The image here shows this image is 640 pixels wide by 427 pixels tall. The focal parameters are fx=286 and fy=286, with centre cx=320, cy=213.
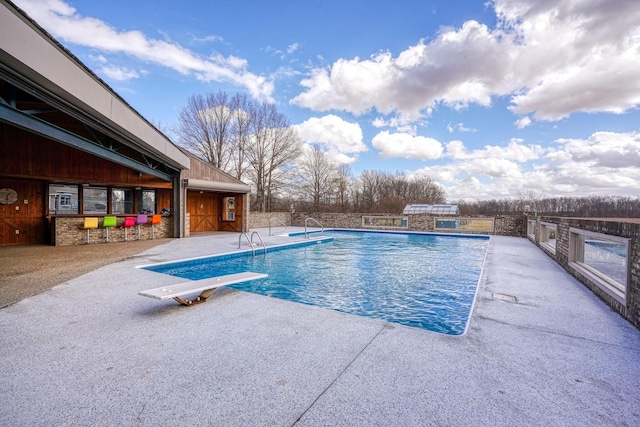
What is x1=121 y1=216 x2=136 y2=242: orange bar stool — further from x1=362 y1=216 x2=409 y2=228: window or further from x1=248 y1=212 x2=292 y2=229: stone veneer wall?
x1=362 y1=216 x2=409 y2=228: window

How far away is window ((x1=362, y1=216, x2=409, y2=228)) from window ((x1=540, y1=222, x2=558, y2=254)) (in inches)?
311

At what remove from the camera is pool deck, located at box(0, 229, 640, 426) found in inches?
69.8

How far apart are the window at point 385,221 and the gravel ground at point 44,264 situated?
13.2m

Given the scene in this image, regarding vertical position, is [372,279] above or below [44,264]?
below

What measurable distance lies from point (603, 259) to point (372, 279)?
4.18 meters

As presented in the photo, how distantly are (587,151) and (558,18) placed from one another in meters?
21.0

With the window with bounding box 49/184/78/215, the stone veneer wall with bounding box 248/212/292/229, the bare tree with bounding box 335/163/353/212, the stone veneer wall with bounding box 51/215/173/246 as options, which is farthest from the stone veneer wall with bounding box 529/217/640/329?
the bare tree with bounding box 335/163/353/212

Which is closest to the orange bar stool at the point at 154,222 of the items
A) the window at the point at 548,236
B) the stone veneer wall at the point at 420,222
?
the stone veneer wall at the point at 420,222

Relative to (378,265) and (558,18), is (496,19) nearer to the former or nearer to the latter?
(558,18)

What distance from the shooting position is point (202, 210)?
15125 mm

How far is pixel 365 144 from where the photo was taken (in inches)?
1094

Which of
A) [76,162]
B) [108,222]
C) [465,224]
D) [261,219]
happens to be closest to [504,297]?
[108,222]

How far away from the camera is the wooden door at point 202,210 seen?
14.6 metres

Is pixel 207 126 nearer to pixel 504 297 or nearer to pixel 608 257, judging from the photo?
pixel 504 297
